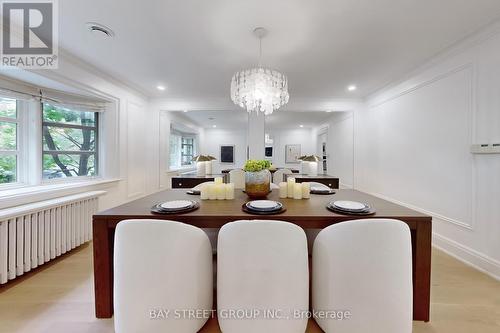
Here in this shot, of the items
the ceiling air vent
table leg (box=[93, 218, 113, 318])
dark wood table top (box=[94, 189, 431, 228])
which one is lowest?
table leg (box=[93, 218, 113, 318])

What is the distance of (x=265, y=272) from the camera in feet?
3.60

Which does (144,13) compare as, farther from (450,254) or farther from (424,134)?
(450,254)

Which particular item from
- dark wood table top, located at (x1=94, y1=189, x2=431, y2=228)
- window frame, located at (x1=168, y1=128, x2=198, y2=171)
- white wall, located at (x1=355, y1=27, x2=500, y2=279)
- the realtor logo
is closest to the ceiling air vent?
the realtor logo

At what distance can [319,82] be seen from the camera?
3.46 metres

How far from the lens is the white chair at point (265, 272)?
1.10 metres

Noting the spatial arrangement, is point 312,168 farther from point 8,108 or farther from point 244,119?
point 8,108

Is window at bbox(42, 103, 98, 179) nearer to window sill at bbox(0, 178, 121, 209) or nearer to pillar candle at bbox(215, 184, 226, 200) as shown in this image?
window sill at bbox(0, 178, 121, 209)

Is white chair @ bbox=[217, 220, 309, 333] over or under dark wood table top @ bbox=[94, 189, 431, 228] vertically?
under

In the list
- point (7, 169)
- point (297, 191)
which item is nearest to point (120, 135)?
point (7, 169)

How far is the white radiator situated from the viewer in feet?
6.00

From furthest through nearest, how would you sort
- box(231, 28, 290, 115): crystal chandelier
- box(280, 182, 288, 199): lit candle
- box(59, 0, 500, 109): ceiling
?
box(231, 28, 290, 115): crystal chandelier
box(280, 182, 288, 199): lit candle
box(59, 0, 500, 109): ceiling

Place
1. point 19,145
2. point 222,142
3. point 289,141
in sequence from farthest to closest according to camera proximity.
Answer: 1. point 289,141
2. point 222,142
3. point 19,145

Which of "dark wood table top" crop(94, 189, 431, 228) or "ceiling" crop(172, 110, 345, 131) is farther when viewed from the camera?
"ceiling" crop(172, 110, 345, 131)

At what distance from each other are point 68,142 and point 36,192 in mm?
971
